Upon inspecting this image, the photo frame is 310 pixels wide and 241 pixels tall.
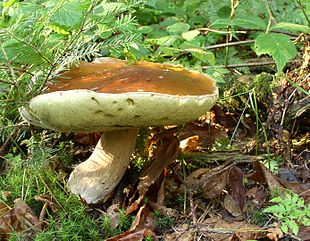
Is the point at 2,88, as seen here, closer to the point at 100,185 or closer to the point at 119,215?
the point at 100,185

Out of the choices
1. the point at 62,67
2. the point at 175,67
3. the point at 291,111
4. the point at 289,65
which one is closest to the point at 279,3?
the point at 289,65

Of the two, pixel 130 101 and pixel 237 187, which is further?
pixel 237 187

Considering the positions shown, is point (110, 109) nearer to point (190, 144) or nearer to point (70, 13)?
point (70, 13)

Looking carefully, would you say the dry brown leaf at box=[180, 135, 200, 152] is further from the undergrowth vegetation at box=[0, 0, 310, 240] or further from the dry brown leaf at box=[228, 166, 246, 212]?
the dry brown leaf at box=[228, 166, 246, 212]

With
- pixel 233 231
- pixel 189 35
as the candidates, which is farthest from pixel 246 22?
pixel 233 231

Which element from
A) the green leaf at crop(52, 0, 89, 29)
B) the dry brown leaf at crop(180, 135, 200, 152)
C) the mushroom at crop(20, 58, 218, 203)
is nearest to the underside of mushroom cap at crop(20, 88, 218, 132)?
the mushroom at crop(20, 58, 218, 203)

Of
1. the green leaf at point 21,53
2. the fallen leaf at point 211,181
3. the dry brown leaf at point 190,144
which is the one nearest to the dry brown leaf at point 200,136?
the dry brown leaf at point 190,144
